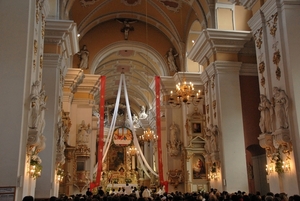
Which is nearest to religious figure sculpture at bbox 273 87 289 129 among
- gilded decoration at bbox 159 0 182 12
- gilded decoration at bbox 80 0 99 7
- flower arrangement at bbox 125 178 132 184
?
gilded decoration at bbox 159 0 182 12

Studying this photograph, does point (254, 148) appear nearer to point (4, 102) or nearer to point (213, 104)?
point (213, 104)

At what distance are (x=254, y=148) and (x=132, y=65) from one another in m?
11.9

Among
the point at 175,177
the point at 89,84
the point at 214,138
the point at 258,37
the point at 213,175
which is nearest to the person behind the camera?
the point at 258,37

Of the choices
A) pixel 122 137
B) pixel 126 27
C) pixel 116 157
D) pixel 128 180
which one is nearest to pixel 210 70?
pixel 126 27

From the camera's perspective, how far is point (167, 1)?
50.2ft

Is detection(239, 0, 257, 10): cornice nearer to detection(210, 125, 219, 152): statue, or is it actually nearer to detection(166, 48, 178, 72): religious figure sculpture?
detection(210, 125, 219, 152): statue

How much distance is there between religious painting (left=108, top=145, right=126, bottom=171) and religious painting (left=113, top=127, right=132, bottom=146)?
1068mm

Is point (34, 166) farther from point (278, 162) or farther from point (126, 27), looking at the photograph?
point (126, 27)

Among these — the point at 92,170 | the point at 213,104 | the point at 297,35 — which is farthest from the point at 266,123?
the point at 92,170

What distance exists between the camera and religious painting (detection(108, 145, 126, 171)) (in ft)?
101

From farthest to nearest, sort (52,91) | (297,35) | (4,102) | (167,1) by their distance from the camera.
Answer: (167,1)
(52,91)
(297,35)
(4,102)

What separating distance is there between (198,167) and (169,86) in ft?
13.2

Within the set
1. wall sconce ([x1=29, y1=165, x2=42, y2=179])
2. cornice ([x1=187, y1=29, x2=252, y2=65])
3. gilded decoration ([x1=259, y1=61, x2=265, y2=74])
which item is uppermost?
cornice ([x1=187, y1=29, x2=252, y2=65])

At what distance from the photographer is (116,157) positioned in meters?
31.0
